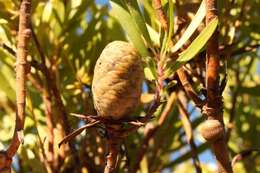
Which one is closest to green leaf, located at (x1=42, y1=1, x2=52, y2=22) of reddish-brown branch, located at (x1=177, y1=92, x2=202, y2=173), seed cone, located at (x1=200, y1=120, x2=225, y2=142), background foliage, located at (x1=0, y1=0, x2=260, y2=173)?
background foliage, located at (x1=0, y1=0, x2=260, y2=173)

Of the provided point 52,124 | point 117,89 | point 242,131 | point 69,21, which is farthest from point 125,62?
point 242,131

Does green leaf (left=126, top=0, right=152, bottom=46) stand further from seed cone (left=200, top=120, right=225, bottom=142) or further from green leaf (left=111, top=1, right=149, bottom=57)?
seed cone (left=200, top=120, right=225, bottom=142)

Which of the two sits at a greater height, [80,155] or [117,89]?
[117,89]

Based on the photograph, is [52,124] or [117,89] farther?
[52,124]

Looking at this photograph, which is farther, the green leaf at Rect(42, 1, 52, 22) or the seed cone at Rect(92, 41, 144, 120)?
the green leaf at Rect(42, 1, 52, 22)

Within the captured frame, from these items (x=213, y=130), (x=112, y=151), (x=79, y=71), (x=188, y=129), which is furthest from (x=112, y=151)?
(x=79, y=71)

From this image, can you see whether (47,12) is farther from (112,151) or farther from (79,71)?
(112,151)

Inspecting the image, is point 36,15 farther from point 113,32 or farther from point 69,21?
point 113,32
